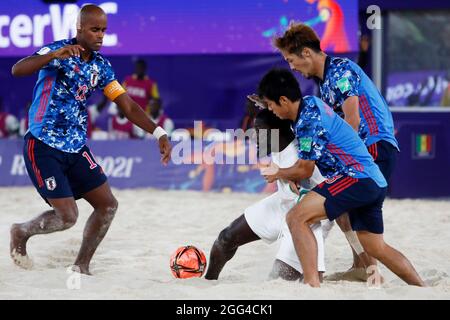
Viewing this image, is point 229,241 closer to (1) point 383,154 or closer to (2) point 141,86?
(1) point 383,154

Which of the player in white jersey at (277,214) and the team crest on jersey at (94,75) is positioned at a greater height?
the team crest on jersey at (94,75)

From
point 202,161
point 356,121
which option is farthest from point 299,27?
point 202,161

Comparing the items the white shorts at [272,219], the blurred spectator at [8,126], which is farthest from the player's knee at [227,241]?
the blurred spectator at [8,126]

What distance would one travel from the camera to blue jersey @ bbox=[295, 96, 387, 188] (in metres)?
5.02

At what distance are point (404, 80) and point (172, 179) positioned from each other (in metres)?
3.88

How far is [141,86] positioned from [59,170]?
7.85m

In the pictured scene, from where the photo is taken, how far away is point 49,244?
760cm

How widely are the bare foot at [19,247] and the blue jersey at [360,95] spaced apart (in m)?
2.48

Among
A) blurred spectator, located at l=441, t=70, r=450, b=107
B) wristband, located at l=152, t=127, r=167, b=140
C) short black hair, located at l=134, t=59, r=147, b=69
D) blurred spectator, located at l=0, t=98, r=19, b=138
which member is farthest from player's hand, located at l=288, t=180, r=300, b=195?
blurred spectator, located at l=0, t=98, r=19, b=138

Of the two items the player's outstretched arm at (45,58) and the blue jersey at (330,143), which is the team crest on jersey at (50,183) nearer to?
the player's outstretched arm at (45,58)

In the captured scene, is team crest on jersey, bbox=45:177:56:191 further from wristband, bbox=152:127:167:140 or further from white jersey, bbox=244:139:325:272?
white jersey, bbox=244:139:325:272

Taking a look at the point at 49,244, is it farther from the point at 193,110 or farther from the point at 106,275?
the point at 193,110

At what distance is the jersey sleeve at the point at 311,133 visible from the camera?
197 inches

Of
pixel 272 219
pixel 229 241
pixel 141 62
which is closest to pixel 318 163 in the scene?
pixel 272 219
